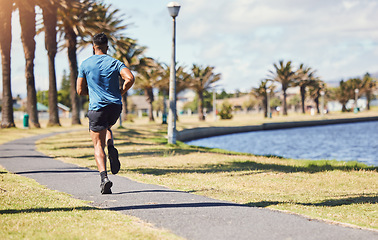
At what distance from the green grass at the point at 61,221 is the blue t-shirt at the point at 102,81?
1.36 m

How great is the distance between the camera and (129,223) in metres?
4.76

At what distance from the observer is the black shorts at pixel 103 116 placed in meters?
6.26

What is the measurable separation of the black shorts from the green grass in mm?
1021

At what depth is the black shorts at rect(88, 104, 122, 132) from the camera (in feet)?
20.5

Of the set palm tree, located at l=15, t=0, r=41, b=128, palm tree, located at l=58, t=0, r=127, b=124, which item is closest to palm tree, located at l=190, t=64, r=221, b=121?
palm tree, located at l=58, t=0, r=127, b=124

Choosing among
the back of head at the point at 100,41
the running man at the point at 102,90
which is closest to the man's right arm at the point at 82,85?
the running man at the point at 102,90

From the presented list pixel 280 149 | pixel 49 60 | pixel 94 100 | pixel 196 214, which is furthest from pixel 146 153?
pixel 49 60

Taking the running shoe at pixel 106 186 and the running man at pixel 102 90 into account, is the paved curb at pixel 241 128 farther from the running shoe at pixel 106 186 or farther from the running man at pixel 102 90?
the running man at pixel 102 90

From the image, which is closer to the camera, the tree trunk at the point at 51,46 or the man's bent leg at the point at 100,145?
the man's bent leg at the point at 100,145

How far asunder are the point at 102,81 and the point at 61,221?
2149 mm

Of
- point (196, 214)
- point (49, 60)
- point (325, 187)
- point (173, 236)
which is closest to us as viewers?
point (173, 236)

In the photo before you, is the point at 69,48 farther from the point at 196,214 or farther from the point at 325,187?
the point at 196,214

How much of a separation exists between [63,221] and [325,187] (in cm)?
543

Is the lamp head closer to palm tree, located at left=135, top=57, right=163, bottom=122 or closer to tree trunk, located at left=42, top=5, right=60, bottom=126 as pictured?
tree trunk, located at left=42, top=5, right=60, bottom=126
